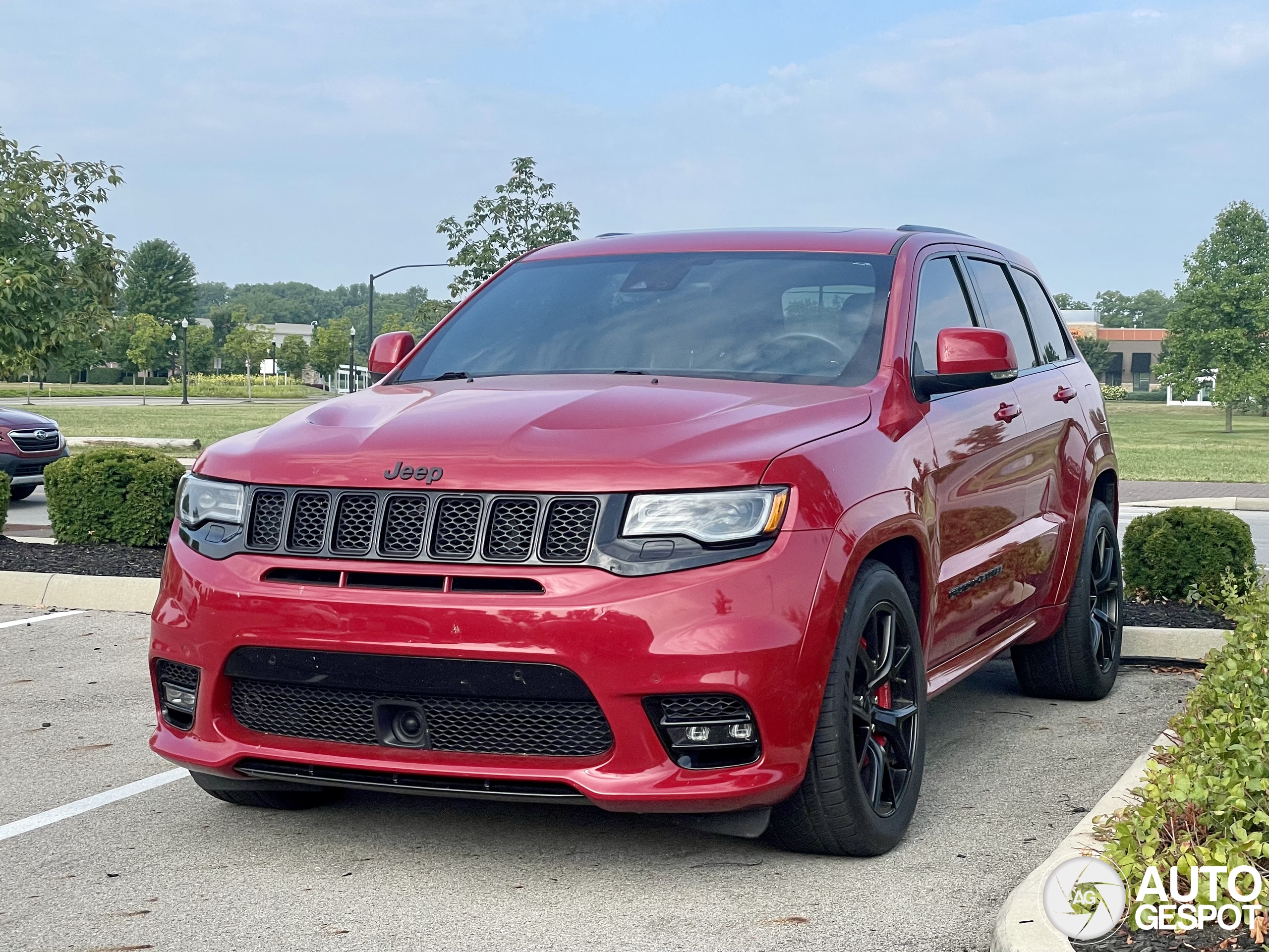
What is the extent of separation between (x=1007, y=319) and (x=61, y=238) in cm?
1040

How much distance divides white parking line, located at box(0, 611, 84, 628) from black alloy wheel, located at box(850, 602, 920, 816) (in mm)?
5915

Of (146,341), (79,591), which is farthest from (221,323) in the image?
(79,591)

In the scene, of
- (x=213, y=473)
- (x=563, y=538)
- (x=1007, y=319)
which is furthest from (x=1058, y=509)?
(x=213, y=473)

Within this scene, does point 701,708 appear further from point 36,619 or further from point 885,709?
point 36,619

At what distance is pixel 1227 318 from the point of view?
62.0 metres

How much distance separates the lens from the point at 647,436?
4.01m

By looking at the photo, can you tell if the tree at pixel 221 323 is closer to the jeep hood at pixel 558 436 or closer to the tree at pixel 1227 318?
the tree at pixel 1227 318

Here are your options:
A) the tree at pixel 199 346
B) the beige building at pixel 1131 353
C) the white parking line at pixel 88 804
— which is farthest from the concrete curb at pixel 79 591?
the beige building at pixel 1131 353

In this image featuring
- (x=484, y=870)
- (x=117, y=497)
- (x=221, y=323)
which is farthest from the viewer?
(x=221, y=323)

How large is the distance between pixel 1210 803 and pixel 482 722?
1760 mm

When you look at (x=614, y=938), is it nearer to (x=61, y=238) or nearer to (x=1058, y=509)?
(x=1058, y=509)

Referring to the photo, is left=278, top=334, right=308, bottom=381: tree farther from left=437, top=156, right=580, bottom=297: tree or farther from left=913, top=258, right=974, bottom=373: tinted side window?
left=913, top=258, right=974, bottom=373: tinted side window

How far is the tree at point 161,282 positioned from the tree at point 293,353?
41.7ft

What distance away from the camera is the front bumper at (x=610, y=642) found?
3758mm
